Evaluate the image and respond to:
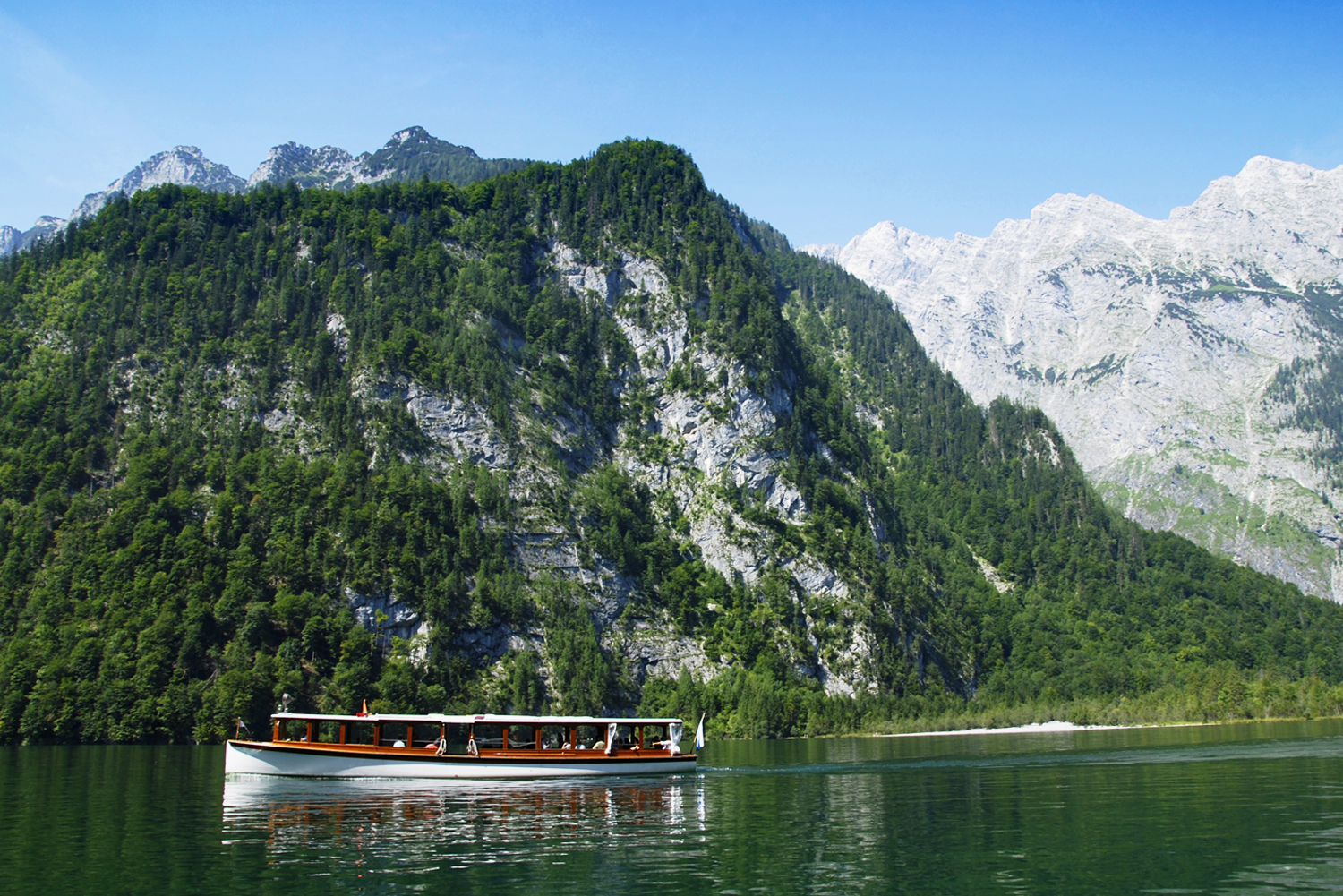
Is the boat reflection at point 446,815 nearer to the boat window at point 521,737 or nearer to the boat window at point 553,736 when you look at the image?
the boat window at point 521,737

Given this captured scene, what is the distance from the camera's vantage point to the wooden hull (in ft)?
273

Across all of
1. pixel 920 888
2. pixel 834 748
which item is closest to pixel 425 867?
pixel 920 888

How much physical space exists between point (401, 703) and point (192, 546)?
5383 centimetres

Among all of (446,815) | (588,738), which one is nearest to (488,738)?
(588,738)

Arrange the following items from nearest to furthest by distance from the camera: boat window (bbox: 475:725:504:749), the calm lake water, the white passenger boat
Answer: the calm lake water < the white passenger boat < boat window (bbox: 475:725:504:749)

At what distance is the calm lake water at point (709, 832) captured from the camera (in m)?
40.5

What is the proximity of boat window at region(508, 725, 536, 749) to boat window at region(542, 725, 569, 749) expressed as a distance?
971 mm

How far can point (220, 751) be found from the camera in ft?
466

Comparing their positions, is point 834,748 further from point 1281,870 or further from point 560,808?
point 1281,870

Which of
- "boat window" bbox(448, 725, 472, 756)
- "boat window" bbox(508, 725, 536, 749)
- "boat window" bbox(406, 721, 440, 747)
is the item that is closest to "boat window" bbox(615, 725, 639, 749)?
"boat window" bbox(508, 725, 536, 749)

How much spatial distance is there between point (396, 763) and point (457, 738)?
7594mm

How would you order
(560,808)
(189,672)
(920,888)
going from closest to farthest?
1. (920,888)
2. (560,808)
3. (189,672)

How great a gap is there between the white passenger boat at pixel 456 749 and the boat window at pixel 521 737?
8cm

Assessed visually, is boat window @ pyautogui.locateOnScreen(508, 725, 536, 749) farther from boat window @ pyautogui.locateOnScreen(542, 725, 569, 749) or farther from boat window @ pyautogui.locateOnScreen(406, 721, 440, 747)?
boat window @ pyautogui.locateOnScreen(406, 721, 440, 747)
